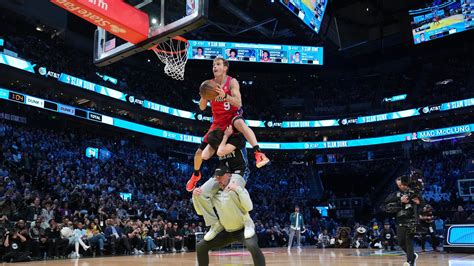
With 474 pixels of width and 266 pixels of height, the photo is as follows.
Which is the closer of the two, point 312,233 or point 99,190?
point 99,190

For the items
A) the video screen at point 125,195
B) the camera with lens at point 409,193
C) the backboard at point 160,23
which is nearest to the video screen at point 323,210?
the video screen at point 125,195

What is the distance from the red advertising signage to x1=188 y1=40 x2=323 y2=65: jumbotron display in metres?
20.7

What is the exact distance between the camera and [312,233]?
25.3m

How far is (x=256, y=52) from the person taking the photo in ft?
97.4

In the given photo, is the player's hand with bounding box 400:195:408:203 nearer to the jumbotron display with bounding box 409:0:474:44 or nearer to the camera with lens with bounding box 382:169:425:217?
the camera with lens with bounding box 382:169:425:217

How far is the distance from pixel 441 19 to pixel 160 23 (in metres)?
24.9

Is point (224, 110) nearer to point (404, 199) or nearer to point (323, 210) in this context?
point (404, 199)

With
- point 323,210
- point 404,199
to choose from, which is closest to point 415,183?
point 404,199

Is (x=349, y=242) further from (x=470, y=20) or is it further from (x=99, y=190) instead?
(x=470, y=20)

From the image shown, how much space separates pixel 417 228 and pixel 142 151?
82.9ft

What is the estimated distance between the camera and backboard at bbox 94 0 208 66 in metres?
7.38

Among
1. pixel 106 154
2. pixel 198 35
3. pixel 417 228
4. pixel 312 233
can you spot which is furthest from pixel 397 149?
pixel 417 228

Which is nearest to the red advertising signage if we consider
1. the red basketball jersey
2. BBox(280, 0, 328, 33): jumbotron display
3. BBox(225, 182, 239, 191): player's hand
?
the red basketball jersey

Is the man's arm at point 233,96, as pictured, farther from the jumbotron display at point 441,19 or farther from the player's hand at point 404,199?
the jumbotron display at point 441,19
